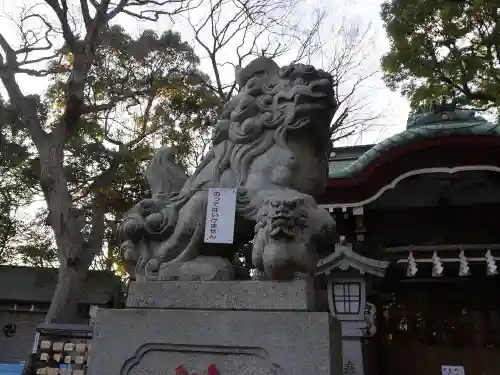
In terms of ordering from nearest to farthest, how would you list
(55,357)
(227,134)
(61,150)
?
(227,134)
(55,357)
(61,150)

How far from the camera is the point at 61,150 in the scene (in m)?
9.38

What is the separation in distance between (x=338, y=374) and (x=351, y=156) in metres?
7.79

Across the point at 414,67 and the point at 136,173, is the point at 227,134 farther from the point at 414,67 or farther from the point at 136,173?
the point at 136,173

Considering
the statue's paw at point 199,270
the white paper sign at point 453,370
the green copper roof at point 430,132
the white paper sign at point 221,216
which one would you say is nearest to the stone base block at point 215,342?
the statue's paw at point 199,270

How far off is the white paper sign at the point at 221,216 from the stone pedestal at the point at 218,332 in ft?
0.89

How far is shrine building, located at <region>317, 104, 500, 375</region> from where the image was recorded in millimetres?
7156

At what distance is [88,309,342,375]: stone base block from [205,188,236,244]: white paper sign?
0.43 m

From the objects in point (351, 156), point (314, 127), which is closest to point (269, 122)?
point (314, 127)

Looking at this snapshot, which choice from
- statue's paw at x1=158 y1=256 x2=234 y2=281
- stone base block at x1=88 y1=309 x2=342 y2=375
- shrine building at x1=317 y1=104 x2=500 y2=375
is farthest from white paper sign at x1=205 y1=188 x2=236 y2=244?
shrine building at x1=317 y1=104 x2=500 y2=375

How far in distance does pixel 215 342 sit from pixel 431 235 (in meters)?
6.50

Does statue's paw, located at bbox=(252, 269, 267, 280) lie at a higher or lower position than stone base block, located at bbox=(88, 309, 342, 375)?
higher

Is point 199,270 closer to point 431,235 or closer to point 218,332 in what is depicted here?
point 218,332

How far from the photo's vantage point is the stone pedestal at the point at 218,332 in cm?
231

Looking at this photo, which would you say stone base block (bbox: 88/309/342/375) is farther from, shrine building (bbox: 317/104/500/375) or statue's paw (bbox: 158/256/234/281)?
shrine building (bbox: 317/104/500/375)
